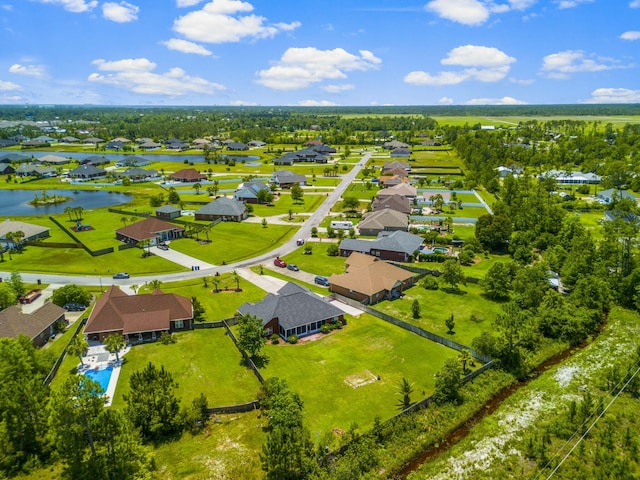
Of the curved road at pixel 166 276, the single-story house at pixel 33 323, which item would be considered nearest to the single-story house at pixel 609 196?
the curved road at pixel 166 276

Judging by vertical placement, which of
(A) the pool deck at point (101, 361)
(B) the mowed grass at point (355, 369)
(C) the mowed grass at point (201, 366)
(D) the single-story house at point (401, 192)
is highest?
(D) the single-story house at point (401, 192)

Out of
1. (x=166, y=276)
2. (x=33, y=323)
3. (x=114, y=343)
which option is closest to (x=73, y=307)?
(x=33, y=323)

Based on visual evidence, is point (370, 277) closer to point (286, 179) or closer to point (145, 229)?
point (145, 229)

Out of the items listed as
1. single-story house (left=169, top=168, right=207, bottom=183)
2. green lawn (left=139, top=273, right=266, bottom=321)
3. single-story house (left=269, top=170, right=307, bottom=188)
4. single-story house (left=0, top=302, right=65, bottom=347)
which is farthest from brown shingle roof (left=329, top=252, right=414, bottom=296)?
single-story house (left=169, top=168, right=207, bottom=183)

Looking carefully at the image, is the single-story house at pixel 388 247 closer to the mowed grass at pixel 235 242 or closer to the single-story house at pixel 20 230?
the mowed grass at pixel 235 242

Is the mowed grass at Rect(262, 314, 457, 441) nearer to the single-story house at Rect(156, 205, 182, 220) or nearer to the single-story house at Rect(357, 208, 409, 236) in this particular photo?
the single-story house at Rect(357, 208, 409, 236)

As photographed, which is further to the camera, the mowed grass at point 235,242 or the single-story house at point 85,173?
the single-story house at point 85,173


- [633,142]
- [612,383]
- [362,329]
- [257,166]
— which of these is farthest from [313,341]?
[633,142]

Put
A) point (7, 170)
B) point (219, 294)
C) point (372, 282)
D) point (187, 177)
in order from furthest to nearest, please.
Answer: point (7, 170)
point (187, 177)
point (219, 294)
point (372, 282)
